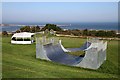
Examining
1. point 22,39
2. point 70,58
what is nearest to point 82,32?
point 22,39

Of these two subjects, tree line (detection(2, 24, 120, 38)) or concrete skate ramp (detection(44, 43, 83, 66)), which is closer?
concrete skate ramp (detection(44, 43, 83, 66))

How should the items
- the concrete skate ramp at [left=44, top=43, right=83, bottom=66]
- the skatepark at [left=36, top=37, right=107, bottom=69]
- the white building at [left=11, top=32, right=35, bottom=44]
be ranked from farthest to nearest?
the white building at [left=11, top=32, right=35, bottom=44] < the concrete skate ramp at [left=44, top=43, right=83, bottom=66] < the skatepark at [left=36, top=37, right=107, bottom=69]

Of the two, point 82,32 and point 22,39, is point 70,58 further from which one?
point 82,32

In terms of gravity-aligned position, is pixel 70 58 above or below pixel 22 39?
below

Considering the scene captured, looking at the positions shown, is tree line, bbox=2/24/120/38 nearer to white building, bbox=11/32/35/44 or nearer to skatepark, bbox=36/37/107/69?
white building, bbox=11/32/35/44

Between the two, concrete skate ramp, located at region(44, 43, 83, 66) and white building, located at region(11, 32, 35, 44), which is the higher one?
white building, located at region(11, 32, 35, 44)

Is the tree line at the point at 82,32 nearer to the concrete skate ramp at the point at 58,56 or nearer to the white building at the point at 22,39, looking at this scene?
the white building at the point at 22,39

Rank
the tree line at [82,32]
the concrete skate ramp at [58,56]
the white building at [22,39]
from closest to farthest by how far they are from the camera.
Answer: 1. the concrete skate ramp at [58,56]
2. the white building at [22,39]
3. the tree line at [82,32]

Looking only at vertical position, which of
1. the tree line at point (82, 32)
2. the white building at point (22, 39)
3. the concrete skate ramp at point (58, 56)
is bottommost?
the concrete skate ramp at point (58, 56)

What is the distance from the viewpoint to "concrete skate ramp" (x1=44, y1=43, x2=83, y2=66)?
12138mm

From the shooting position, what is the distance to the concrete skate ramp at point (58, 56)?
1214 cm

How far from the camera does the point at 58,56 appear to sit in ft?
43.6

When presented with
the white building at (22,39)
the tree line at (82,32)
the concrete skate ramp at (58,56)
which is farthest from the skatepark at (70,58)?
the tree line at (82,32)

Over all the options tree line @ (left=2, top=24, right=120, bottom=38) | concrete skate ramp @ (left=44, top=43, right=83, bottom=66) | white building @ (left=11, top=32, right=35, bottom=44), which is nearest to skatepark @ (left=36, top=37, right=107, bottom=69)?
concrete skate ramp @ (left=44, top=43, right=83, bottom=66)
